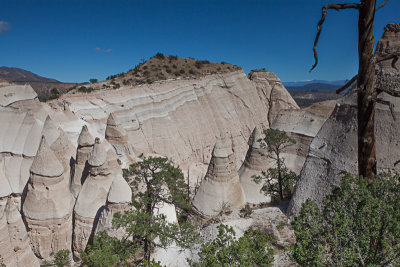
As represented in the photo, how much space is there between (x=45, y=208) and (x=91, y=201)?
1.64 metres

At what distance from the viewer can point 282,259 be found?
6242 mm

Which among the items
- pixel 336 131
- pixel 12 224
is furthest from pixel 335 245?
pixel 12 224

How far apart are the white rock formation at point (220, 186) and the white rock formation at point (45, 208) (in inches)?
240

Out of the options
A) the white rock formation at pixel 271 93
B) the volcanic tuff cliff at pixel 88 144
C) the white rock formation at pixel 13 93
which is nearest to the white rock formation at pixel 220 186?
the volcanic tuff cliff at pixel 88 144

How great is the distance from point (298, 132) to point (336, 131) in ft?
43.7

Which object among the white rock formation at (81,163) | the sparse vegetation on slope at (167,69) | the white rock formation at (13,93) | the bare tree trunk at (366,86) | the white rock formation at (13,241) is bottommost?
the white rock formation at (13,241)

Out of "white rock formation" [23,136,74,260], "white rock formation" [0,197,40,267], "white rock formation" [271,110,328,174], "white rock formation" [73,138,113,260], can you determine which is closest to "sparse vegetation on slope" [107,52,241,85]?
Result: "white rock formation" [271,110,328,174]

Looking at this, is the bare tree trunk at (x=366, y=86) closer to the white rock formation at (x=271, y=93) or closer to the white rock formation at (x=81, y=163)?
the white rock formation at (x=81, y=163)

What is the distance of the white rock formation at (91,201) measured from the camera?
943cm

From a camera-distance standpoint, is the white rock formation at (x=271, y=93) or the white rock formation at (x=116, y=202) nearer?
the white rock formation at (x=116, y=202)

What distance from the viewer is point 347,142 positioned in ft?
24.2

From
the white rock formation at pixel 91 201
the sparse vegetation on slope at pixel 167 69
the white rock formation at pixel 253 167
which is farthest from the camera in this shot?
the sparse vegetation on slope at pixel 167 69

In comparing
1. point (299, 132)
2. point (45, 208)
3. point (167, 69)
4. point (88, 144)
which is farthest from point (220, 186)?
point (167, 69)

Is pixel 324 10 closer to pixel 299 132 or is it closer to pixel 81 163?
pixel 81 163
